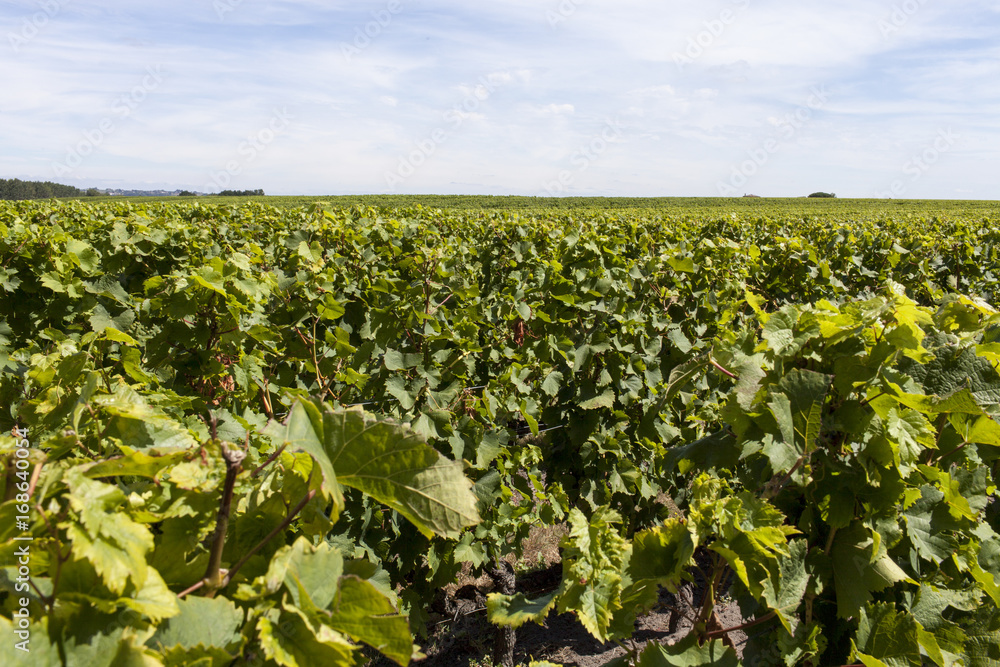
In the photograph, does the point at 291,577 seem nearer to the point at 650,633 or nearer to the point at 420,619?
the point at 420,619

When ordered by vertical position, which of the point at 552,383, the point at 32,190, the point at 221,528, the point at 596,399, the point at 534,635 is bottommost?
the point at 534,635

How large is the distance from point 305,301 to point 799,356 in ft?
7.37

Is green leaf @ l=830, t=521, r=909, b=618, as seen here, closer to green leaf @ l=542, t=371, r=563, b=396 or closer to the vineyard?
the vineyard

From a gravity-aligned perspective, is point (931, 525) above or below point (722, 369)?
below

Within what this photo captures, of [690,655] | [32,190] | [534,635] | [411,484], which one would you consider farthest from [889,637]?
[32,190]

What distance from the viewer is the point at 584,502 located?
13.1ft

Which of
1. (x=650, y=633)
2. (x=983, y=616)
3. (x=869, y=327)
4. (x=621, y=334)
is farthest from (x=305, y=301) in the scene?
(x=650, y=633)

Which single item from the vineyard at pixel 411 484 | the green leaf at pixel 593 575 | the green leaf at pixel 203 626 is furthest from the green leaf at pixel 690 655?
the green leaf at pixel 203 626

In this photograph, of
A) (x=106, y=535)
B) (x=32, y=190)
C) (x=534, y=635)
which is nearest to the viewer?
(x=106, y=535)

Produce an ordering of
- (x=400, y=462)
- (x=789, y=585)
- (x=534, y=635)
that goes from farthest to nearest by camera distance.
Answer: (x=534, y=635)
(x=789, y=585)
(x=400, y=462)

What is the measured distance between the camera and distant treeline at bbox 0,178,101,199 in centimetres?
6391

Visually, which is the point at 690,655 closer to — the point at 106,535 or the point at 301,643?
the point at 301,643

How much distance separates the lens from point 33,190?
2685 inches

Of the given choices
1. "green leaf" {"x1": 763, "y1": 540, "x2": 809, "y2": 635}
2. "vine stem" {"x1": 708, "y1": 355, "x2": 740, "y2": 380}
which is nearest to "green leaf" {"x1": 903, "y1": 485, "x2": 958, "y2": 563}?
"green leaf" {"x1": 763, "y1": 540, "x2": 809, "y2": 635}
